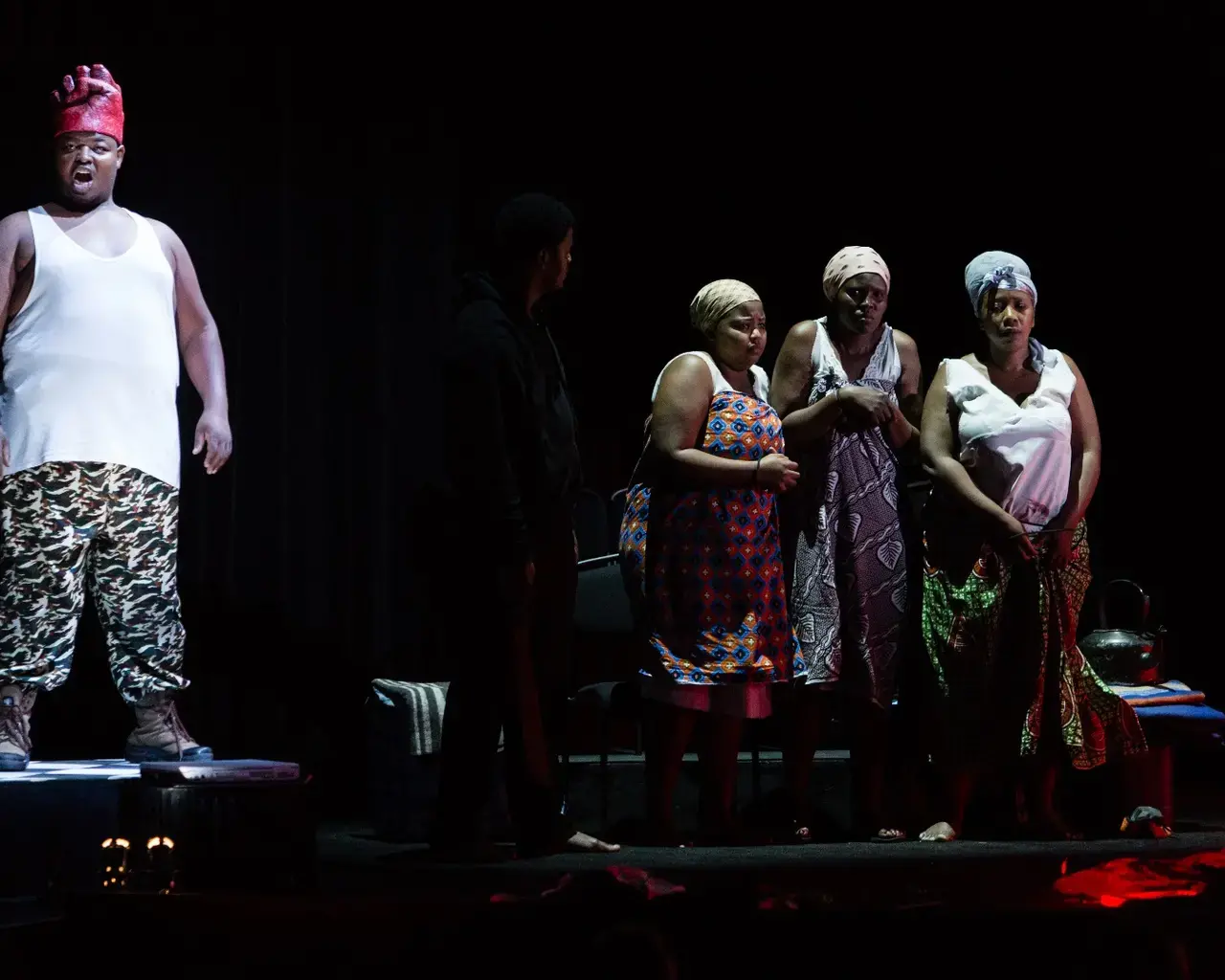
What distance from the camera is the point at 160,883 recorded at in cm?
268

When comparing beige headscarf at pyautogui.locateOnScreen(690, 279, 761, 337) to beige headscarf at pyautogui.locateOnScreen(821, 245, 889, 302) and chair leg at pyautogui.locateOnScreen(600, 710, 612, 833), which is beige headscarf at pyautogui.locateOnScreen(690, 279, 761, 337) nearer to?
beige headscarf at pyautogui.locateOnScreen(821, 245, 889, 302)

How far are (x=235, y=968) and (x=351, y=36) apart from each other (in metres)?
3.59

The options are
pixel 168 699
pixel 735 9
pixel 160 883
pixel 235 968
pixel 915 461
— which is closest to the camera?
pixel 235 968

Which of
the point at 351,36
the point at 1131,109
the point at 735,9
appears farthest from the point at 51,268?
the point at 1131,109

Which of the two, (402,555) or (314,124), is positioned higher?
(314,124)

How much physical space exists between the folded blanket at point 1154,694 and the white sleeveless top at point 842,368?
102 cm

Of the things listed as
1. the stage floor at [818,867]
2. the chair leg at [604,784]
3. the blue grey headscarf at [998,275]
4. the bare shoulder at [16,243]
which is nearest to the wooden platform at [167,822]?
the stage floor at [818,867]

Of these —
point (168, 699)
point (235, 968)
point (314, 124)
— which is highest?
point (314, 124)

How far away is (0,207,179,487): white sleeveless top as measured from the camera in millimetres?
3922

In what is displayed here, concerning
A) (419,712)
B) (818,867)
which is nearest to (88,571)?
(419,712)

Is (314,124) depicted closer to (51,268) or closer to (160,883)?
(51,268)

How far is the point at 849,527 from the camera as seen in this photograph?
14.2ft

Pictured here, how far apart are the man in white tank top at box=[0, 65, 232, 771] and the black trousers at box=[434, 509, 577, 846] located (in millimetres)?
650

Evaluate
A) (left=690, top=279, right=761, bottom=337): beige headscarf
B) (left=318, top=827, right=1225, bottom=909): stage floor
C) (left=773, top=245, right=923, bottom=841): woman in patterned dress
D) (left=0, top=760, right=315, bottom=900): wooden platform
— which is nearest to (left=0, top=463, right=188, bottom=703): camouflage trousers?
(left=0, top=760, right=315, bottom=900): wooden platform
